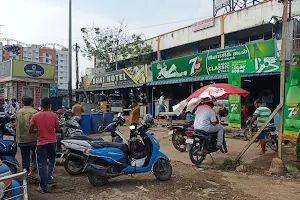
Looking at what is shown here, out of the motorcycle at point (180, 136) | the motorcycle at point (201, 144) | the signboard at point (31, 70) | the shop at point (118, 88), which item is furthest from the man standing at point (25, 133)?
the signboard at point (31, 70)

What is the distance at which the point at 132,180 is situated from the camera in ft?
19.6

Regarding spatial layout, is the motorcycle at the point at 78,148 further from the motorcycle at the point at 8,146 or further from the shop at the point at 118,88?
the shop at the point at 118,88

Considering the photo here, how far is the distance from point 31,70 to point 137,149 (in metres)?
22.2

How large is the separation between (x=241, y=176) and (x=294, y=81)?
4551 mm

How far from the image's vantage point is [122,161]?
5.55 m

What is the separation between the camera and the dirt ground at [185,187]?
5.02 meters

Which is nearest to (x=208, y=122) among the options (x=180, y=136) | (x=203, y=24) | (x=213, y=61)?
(x=180, y=136)

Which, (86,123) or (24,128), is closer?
(24,128)

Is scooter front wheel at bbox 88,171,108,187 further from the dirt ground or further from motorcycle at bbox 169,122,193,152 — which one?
motorcycle at bbox 169,122,193,152

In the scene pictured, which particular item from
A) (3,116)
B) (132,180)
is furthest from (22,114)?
(132,180)

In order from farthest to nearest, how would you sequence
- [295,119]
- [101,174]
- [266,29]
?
[266,29]
[295,119]
[101,174]

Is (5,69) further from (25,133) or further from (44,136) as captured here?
(44,136)

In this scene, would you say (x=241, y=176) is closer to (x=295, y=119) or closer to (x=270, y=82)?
(x=295, y=119)

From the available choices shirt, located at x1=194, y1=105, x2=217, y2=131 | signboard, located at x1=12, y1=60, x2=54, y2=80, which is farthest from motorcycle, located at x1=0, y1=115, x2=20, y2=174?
signboard, located at x1=12, y1=60, x2=54, y2=80
